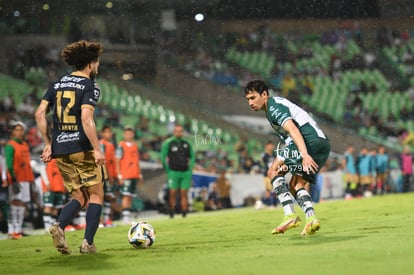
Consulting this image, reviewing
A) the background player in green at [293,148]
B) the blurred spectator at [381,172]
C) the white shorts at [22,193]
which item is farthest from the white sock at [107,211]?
the blurred spectator at [381,172]

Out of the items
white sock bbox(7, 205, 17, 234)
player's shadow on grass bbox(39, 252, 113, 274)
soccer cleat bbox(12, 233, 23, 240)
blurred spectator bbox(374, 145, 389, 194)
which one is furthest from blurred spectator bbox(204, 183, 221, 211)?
player's shadow on grass bbox(39, 252, 113, 274)

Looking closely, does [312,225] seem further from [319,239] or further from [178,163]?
[178,163]

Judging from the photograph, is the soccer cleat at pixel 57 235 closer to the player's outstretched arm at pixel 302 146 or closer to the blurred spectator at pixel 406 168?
the player's outstretched arm at pixel 302 146

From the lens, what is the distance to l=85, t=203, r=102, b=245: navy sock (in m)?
8.94

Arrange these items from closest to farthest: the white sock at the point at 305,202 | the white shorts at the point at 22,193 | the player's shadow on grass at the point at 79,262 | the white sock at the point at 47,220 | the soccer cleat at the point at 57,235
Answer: the player's shadow on grass at the point at 79,262 < the soccer cleat at the point at 57,235 < the white sock at the point at 305,202 < the white shorts at the point at 22,193 < the white sock at the point at 47,220

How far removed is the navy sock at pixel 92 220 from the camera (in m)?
8.94

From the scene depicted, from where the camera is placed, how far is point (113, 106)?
26.3 metres

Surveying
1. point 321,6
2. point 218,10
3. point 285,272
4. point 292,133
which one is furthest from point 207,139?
point 285,272

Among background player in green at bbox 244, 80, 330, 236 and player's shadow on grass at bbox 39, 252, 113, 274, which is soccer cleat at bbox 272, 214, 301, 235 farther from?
player's shadow on grass at bbox 39, 252, 113, 274

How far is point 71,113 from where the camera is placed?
9.02 m

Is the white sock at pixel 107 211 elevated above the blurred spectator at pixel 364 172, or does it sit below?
below

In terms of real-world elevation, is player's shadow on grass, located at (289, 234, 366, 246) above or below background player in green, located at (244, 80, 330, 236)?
below

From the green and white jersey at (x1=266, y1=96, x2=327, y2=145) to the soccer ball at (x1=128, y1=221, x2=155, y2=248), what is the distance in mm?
1778

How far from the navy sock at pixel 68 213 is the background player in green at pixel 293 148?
2232mm
